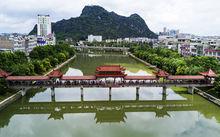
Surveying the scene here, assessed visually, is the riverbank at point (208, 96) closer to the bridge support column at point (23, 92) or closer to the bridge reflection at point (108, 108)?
the bridge reflection at point (108, 108)

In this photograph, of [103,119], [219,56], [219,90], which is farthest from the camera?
[219,56]

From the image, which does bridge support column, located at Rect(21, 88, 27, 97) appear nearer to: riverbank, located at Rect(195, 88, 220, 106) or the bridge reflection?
the bridge reflection

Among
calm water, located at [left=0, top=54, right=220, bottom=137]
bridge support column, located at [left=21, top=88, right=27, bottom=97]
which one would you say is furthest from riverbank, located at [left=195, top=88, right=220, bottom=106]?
bridge support column, located at [left=21, top=88, right=27, bottom=97]

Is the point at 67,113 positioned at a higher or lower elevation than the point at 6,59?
lower

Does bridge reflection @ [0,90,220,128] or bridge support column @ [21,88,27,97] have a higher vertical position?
bridge support column @ [21,88,27,97]

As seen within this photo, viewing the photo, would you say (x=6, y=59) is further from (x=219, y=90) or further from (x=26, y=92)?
(x=219, y=90)

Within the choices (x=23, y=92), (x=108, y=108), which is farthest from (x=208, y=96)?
(x=23, y=92)

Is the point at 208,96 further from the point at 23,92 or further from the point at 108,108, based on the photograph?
the point at 23,92

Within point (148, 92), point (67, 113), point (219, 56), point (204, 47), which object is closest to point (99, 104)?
point (67, 113)

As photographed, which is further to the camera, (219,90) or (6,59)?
(6,59)
